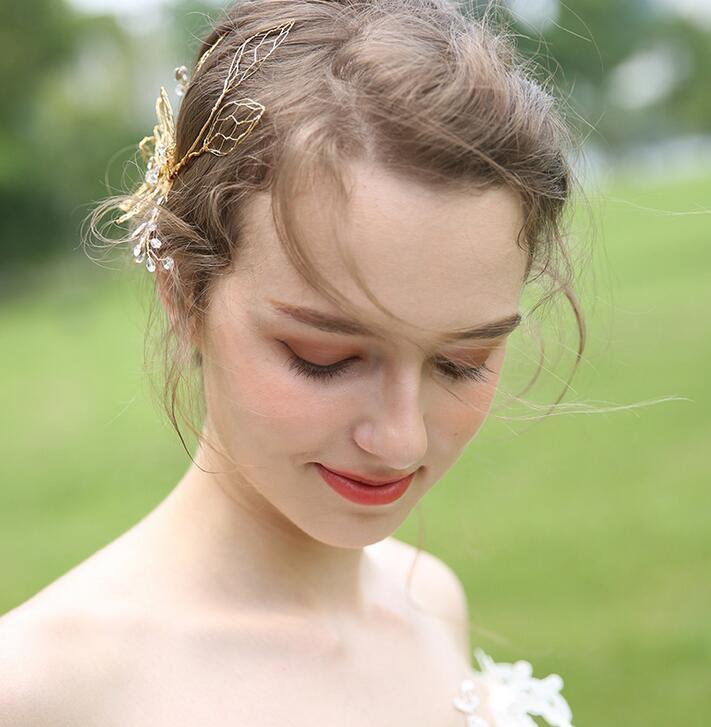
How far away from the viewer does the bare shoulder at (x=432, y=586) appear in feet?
8.13

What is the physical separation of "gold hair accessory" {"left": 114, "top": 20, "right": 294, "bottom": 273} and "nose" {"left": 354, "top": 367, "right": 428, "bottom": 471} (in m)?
0.46

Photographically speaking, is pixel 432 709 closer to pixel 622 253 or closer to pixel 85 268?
pixel 622 253

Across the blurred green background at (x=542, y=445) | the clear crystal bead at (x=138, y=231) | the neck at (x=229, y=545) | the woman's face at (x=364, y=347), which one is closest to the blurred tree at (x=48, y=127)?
the blurred green background at (x=542, y=445)

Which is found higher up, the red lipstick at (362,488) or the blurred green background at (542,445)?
the blurred green background at (542,445)

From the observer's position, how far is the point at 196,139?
1859 millimetres

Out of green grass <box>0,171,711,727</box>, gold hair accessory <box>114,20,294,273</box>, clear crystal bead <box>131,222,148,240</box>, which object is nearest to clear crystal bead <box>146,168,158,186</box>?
gold hair accessory <box>114,20,294,273</box>

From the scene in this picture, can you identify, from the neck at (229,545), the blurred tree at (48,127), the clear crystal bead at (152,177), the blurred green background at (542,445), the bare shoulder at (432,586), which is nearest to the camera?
the neck at (229,545)

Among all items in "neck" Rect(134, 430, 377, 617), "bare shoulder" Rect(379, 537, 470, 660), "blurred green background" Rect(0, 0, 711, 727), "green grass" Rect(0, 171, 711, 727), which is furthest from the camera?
"green grass" Rect(0, 171, 711, 727)

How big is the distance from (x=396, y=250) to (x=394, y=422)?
27 cm

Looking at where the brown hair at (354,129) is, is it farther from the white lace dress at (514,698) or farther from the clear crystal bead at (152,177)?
the white lace dress at (514,698)

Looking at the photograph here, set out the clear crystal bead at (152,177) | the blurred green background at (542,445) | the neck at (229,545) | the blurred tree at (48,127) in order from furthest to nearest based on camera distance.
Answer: the blurred tree at (48,127)
the blurred green background at (542,445)
the clear crystal bead at (152,177)
the neck at (229,545)

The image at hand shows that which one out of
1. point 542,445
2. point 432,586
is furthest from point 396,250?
point 542,445

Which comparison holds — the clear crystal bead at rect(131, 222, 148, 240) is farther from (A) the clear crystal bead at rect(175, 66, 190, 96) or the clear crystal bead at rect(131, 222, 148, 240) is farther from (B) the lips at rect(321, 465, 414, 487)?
(B) the lips at rect(321, 465, 414, 487)

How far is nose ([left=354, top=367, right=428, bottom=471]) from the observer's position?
164 centimetres
